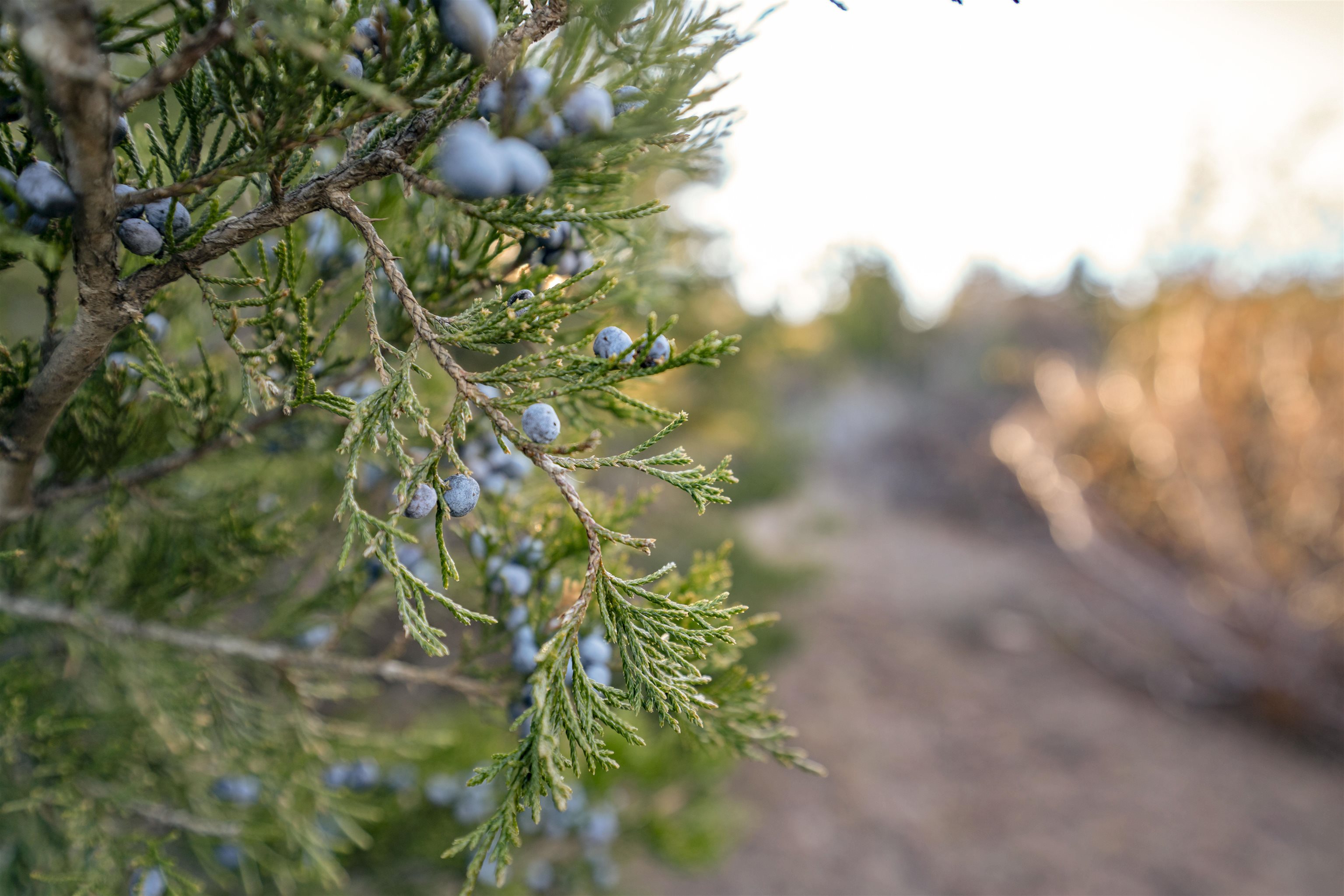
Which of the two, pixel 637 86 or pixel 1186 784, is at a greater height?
pixel 637 86

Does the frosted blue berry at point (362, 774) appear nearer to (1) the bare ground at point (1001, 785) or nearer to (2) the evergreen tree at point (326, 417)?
(2) the evergreen tree at point (326, 417)

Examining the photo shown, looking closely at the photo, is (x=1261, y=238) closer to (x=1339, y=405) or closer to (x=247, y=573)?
(x=1339, y=405)

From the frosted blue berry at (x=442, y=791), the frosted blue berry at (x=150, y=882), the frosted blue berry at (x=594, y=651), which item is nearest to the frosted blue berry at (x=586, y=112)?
the frosted blue berry at (x=594, y=651)

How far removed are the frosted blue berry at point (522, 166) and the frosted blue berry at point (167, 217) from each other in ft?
1.37

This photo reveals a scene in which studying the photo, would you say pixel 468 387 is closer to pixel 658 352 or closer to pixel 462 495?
pixel 462 495

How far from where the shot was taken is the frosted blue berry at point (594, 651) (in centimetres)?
107

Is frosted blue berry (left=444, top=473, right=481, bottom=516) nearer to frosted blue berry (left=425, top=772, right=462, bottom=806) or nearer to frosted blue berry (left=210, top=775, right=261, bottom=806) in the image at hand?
frosted blue berry (left=210, top=775, right=261, bottom=806)

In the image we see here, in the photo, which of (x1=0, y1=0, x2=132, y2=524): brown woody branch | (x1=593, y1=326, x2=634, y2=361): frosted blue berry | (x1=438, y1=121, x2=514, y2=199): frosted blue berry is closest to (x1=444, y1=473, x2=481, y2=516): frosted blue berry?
(x1=593, y1=326, x2=634, y2=361): frosted blue berry

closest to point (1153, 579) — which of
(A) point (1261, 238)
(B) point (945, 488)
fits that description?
(A) point (1261, 238)

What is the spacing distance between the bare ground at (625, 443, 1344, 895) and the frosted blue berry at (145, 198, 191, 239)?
4.41 m

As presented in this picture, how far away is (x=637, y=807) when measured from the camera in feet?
8.62

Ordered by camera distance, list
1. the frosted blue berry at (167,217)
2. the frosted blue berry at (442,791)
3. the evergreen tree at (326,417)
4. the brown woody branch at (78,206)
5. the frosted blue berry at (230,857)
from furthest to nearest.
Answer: the frosted blue berry at (442,791) < the frosted blue berry at (230,857) < the frosted blue berry at (167,217) < the evergreen tree at (326,417) < the brown woody branch at (78,206)

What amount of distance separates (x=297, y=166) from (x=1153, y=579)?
394 inches

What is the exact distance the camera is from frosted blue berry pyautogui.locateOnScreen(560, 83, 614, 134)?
0.63m
